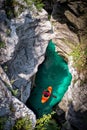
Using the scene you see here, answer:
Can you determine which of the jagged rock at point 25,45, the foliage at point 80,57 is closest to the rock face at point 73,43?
the foliage at point 80,57

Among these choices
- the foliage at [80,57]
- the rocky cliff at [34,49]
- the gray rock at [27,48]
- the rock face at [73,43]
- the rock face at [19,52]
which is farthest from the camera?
the foliage at [80,57]

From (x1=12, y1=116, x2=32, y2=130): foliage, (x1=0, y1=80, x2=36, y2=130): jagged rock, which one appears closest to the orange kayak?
(x1=0, y1=80, x2=36, y2=130): jagged rock

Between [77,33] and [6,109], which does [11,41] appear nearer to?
[6,109]

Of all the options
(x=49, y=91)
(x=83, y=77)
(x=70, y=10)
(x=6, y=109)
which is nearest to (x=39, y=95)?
(x=49, y=91)

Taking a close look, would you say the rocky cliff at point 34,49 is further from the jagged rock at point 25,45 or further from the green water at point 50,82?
the green water at point 50,82

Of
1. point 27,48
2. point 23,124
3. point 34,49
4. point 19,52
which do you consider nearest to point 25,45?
point 27,48

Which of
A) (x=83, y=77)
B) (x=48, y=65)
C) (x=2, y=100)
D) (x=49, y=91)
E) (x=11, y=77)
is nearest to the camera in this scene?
(x=2, y=100)

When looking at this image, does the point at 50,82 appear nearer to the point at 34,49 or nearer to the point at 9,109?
the point at 34,49
